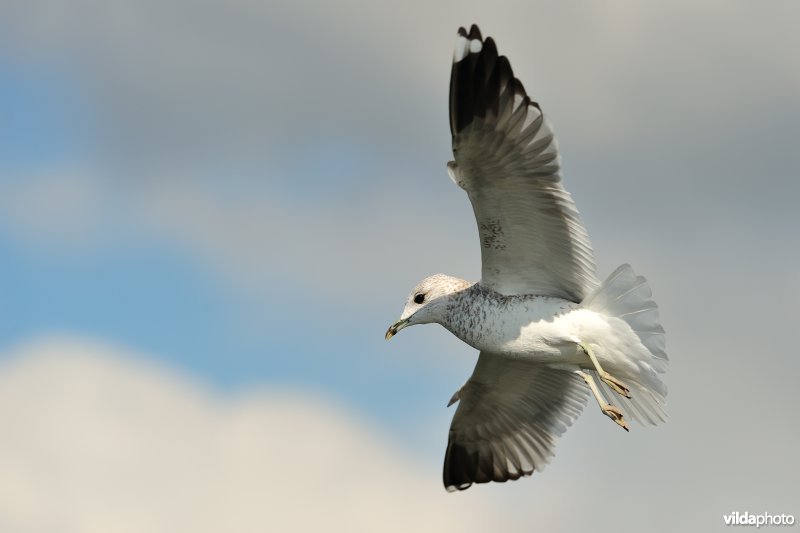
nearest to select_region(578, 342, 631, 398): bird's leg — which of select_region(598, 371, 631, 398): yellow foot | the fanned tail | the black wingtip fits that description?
select_region(598, 371, 631, 398): yellow foot

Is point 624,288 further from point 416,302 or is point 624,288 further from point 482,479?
point 482,479

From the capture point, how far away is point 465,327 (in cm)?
1205

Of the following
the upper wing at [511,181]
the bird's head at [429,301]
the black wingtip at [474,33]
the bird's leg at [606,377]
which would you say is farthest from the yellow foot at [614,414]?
the black wingtip at [474,33]

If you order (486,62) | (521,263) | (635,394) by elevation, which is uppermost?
(486,62)

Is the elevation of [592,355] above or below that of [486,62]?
below

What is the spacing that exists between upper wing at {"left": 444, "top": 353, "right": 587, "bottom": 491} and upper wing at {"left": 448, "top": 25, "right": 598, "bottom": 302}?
5.47ft

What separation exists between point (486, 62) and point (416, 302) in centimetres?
294

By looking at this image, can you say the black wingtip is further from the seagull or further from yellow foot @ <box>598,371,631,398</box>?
yellow foot @ <box>598,371,631,398</box>

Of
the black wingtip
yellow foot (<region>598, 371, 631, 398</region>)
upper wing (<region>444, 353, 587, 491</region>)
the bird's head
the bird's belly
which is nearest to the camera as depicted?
the black wingtip

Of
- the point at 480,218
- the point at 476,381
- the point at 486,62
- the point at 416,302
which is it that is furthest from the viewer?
the point at 476,381

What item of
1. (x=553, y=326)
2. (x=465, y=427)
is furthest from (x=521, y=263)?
(x=465, y=427)

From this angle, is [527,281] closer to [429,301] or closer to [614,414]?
[429,301]

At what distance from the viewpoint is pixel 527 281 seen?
12055mm

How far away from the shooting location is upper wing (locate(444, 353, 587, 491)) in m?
13.5
